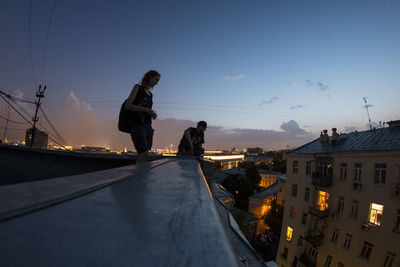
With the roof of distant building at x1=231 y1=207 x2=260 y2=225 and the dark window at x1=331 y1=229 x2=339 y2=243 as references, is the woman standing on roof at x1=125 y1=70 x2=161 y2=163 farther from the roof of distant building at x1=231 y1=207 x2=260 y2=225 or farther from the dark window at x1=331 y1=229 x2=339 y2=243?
the roof of distant building at x1=231 y1=207 x2=260 y2=225

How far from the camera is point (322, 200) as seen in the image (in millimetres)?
14781

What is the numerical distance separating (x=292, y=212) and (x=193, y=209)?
2011 centimetres

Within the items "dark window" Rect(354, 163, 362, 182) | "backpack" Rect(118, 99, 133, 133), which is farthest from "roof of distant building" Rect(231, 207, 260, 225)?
"backpack" Rect(118, 99, 133, 133)

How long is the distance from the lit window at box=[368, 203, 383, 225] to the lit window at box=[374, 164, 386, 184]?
1417 mm

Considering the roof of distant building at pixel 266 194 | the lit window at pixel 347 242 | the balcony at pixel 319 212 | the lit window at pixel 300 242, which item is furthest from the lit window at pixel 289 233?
the roof of distant building at pixel 266 194

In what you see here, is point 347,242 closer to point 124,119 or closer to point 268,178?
point 124,119

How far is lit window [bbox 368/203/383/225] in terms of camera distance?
10.4 meters

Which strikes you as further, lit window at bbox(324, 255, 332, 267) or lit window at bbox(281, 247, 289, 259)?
lit window at bbox(281, 247, 289, 259)

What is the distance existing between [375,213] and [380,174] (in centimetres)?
232

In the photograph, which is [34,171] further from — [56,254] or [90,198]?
[56,254]

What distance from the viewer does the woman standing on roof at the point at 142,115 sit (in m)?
3.49

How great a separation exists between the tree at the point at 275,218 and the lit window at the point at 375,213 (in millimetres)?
23867

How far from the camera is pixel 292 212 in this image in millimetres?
17297

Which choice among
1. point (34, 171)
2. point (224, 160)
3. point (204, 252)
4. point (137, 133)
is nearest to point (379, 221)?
point (137, 133)
